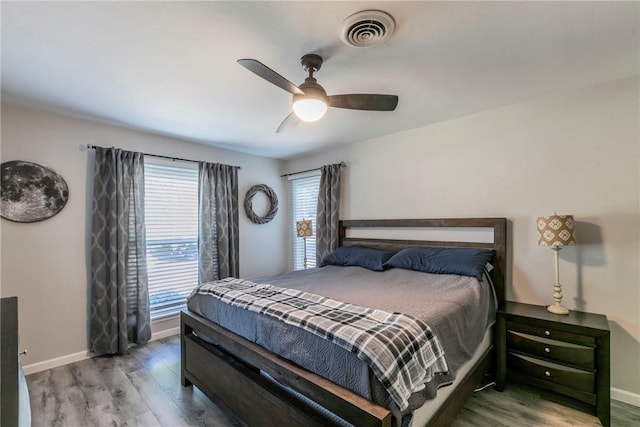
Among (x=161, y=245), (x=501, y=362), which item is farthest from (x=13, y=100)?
(x=501, y=362)

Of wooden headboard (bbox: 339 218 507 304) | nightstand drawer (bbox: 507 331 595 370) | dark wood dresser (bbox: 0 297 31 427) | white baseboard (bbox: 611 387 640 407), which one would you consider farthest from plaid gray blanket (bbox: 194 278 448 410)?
white baseboard (bbox: 611 387 640 407)

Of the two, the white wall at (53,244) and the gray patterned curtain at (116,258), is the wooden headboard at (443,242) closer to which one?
the gray patterned curtain at (116,258)

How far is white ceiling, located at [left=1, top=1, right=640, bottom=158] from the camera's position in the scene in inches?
59.7

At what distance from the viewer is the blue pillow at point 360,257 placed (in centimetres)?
319

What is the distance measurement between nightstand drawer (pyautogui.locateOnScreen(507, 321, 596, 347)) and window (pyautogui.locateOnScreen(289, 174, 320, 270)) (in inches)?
111

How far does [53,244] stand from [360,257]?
3128mm

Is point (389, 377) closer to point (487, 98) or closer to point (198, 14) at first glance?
point (198, 14)

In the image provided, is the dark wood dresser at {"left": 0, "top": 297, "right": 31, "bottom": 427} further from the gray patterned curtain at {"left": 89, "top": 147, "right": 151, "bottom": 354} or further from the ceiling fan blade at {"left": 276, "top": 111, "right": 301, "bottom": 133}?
the ceiling fan blade at {"left": 276, "top": 111, "right": 301, "bottom": 133}

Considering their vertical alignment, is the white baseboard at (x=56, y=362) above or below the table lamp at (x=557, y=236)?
below

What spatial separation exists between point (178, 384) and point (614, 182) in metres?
3.90

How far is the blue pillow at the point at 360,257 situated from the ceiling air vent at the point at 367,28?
2.14 metres

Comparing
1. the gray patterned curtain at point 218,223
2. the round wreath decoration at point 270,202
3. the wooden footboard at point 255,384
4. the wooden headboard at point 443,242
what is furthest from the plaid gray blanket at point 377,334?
the round wreath decoration at point 270,202

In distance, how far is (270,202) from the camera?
15.7 feet

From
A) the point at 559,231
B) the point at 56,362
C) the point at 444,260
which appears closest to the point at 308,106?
the point at 444,260
